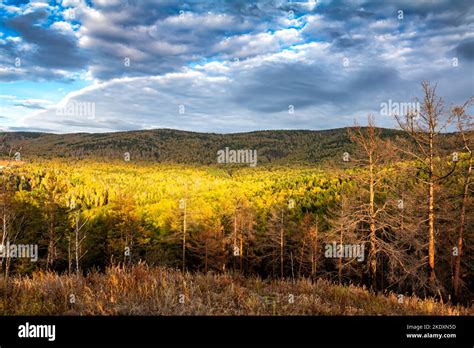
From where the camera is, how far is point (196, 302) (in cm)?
554

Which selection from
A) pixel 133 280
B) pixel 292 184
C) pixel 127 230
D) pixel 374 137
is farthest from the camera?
pixel 292 184

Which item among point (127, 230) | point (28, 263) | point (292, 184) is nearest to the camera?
point (28, 263)

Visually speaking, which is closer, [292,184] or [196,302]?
[196,302]

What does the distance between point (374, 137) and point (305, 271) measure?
1122 inches

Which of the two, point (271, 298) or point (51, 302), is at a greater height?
point (51, 302)

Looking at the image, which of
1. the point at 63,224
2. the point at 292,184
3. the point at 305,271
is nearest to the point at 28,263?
the point at 63,224

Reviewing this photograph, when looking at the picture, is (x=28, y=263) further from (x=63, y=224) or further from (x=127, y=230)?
(x=127, y=230)

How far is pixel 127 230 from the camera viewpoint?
36.9 metres

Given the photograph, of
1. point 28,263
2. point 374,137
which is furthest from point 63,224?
point 374,137
